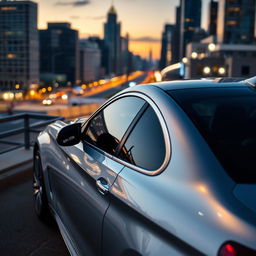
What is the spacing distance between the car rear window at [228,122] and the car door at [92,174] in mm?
338

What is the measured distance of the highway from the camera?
3.90 metres

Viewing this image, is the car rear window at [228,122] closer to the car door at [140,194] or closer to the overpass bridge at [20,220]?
the car door at [140,194]

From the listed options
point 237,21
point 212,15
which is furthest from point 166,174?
point 212,15

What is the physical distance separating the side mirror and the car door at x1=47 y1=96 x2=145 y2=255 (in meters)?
0.05

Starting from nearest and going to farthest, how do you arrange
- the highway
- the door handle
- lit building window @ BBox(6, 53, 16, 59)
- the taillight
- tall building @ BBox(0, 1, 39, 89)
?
the taillight
the door handle
the highway
tall building @ BBox(0, 1, 39, 89)
lit building window @ BBox(6, 53, 16, 59)

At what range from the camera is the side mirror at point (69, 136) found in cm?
323

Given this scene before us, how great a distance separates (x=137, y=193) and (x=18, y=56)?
175 m

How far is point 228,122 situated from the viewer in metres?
2.26

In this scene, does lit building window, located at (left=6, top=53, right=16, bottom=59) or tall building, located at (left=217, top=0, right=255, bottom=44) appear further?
lit building window, located at (left=6, top=53, right=16, bottom=59)

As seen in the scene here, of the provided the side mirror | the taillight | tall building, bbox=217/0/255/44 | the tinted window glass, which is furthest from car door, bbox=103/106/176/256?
tall building, bbox=217/0/255/44

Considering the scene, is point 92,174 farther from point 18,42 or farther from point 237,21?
point 18,42

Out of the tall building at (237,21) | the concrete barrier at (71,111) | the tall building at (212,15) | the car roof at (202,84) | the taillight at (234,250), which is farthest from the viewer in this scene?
the tall building at (212,15)

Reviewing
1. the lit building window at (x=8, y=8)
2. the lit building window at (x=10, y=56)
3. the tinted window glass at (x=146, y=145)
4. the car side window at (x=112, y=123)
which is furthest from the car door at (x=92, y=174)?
the lit building window at (x=8, y=8)

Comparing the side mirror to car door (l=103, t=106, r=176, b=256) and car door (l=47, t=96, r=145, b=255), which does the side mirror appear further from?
car door (l=103, t=106, r=176, b=256)
